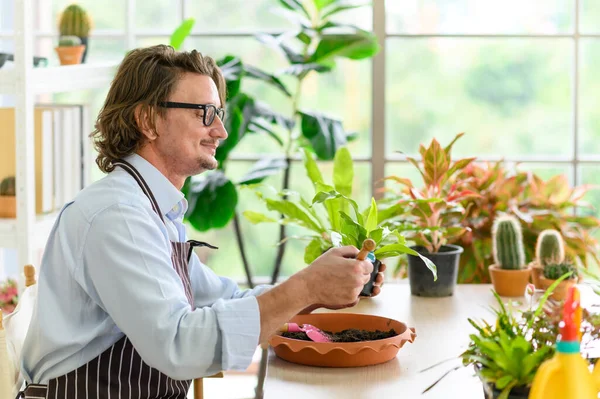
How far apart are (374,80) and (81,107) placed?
4.65 ft

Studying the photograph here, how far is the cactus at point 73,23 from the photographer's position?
361 centimetres

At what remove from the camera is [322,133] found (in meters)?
3.83

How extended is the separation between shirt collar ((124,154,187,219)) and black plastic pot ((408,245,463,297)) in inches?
39.2

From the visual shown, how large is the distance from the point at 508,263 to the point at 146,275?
4.71 feet

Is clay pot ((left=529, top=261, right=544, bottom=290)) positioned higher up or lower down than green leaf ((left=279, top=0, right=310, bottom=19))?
lower down

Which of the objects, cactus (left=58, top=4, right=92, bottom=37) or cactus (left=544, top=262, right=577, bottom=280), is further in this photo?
cactus (left=58, top=4, right=92, bottom=37)

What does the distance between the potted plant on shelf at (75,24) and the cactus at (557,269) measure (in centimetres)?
202

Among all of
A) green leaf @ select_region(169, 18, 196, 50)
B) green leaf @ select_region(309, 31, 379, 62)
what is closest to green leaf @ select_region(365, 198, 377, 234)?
green leaf @ select_region(309, 31, 379, 62)

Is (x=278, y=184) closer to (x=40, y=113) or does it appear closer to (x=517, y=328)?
(x=40, y=113)

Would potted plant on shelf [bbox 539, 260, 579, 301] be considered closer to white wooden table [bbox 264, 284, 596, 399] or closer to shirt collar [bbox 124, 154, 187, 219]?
white wooden table [bbox 264, 284, 596, 399]

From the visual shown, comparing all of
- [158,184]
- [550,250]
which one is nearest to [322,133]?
[550,250]

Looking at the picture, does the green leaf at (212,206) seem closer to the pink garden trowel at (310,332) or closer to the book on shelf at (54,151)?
the book on shelf at (54,151)

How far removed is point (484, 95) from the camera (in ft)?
14.9

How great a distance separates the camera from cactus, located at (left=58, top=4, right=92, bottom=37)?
3.61 meters
